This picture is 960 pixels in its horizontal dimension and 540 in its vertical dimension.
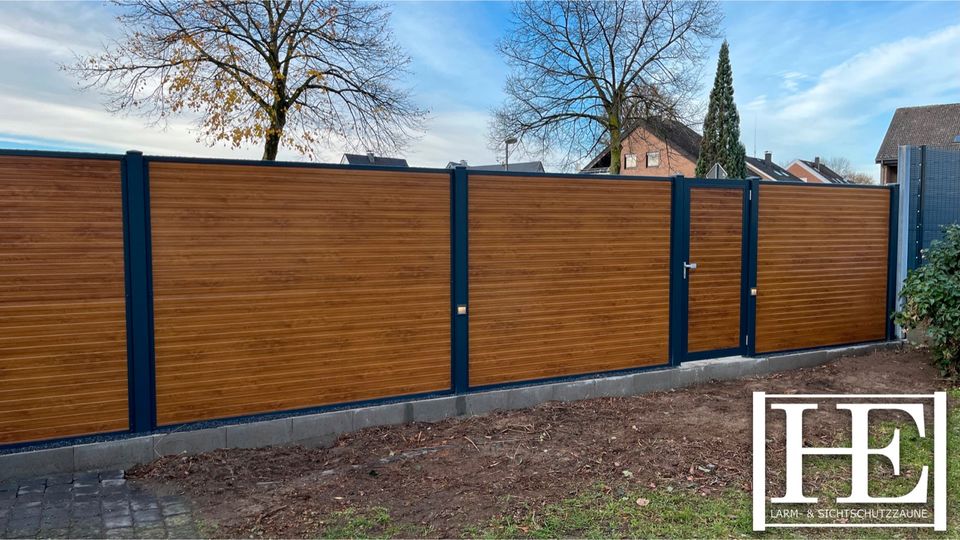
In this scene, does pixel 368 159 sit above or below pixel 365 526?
above

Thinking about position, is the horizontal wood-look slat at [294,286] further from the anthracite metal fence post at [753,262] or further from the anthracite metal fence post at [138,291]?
the anthracite metal fence post at [753,262]

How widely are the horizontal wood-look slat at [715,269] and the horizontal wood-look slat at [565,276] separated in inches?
14.0

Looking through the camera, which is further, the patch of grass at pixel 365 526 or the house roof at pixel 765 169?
the house roof at pixel 765 169

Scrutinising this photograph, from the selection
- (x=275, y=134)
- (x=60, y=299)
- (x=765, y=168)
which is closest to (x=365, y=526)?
(x=60, y=299)

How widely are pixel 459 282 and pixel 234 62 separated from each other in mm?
7349

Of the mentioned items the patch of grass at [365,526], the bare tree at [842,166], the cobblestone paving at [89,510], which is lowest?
the cobblestone paving at [89,510]

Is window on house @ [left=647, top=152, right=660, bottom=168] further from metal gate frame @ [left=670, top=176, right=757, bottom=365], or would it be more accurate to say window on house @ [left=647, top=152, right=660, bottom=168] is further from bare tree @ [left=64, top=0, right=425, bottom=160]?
metal gate frame @ [left=670, top=176, right=757, bottom=365]

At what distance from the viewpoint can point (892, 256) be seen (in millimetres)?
6875

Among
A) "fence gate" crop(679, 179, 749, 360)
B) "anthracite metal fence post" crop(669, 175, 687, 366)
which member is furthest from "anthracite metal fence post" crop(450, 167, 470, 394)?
"fence gate" crop(679, 179, 749, 360)

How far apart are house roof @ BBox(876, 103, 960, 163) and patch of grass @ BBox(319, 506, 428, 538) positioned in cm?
3872

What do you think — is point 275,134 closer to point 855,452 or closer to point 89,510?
point 89,510

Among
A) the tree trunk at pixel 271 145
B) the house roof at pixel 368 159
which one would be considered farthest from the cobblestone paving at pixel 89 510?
the tree trunk at pixel 271 145

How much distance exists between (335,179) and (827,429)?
3.85m

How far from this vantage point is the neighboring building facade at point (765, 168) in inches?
1437
